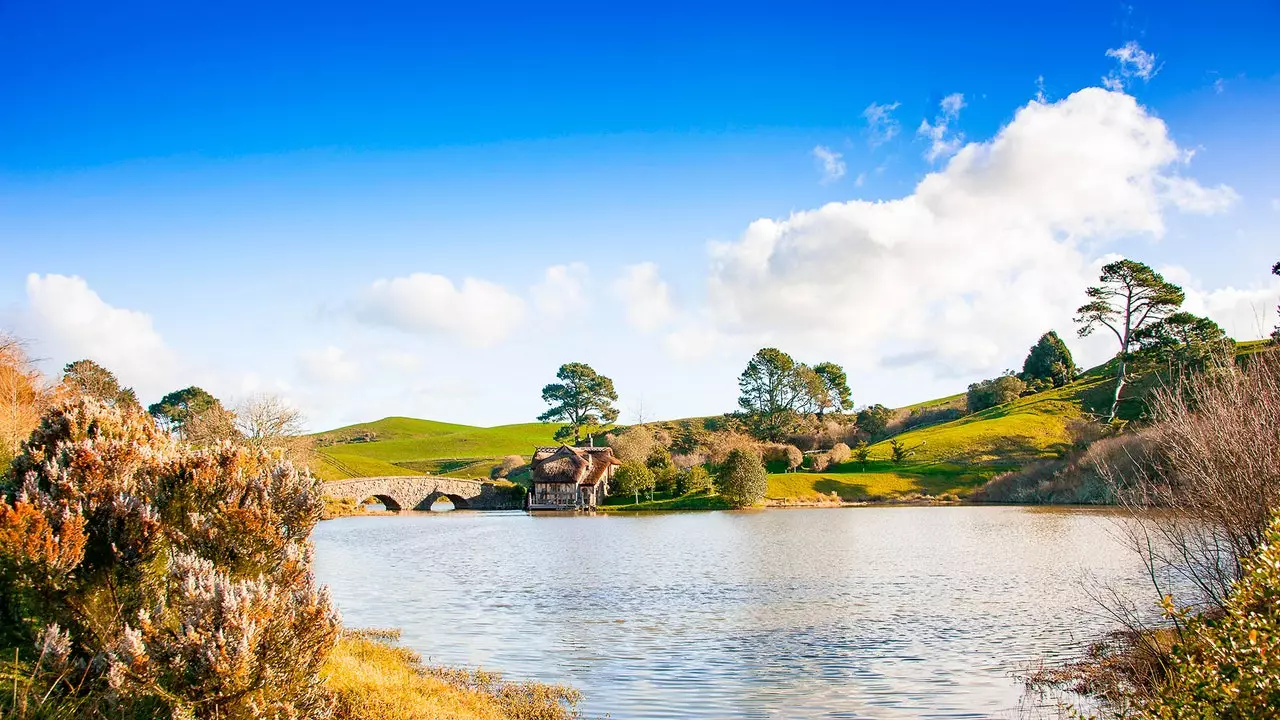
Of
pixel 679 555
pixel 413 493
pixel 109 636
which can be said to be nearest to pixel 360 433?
pixel 413 493

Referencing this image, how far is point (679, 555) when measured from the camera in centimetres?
3903

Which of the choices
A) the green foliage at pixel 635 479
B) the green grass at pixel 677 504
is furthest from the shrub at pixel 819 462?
the green foliage at pixel 635 479

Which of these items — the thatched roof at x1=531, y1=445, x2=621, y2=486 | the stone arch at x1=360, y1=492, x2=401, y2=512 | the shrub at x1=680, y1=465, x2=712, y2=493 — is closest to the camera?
the shrub at x1=680, y1=465, x2=712, y2=493

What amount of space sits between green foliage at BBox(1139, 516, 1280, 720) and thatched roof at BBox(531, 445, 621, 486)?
8354cm

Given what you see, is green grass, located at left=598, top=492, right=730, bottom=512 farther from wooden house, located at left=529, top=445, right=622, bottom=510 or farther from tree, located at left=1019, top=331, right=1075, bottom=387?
tree, located at left=1019, top=331, right=1075, bottom=387

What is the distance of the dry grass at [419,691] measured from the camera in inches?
A: 447

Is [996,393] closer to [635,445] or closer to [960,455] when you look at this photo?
[960,455]

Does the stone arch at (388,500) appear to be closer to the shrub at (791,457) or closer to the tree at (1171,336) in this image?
the shrub at (791,457)

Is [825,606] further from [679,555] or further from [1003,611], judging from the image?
[679,555]

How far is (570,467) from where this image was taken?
91.2 meters

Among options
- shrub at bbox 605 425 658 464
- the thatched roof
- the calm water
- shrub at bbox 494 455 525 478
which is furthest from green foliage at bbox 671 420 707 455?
the calm water

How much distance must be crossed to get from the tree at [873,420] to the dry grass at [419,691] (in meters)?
102

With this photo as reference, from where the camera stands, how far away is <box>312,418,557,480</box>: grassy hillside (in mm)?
120438

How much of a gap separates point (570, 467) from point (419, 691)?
7814cm
